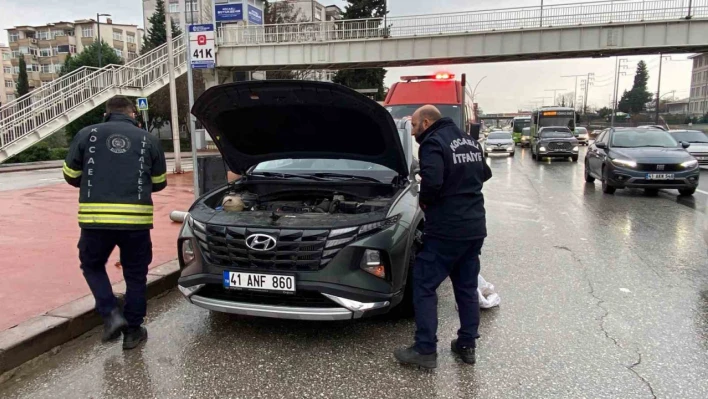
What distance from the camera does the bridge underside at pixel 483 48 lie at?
77.6 ft

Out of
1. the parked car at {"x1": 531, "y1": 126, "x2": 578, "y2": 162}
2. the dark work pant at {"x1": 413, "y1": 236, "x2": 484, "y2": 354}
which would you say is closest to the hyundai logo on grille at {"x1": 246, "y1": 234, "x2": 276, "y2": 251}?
the dark work pant at {"x1": 413, "y1": 236, "x2": 484, "y2": 354}

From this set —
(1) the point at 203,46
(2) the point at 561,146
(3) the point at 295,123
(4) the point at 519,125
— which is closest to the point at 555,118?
(2) the point at 561,146

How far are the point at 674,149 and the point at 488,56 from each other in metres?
15.6

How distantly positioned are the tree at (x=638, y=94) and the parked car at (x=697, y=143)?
81.2 meters

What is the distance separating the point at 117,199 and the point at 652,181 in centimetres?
1066

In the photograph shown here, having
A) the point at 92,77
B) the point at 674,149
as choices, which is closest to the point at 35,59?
the point at 92,77

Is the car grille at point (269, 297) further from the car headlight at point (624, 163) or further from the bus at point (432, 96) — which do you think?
the bus at point (432, 96)

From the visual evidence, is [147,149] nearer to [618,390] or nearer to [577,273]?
[618,390]

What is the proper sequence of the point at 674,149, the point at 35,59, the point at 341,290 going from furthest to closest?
the point at 35,59
the point at 674,149
the point at 341,290

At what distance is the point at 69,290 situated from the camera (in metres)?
4.66

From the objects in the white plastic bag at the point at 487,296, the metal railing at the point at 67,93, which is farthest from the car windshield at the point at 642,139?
the metal railing at the point at 67,93

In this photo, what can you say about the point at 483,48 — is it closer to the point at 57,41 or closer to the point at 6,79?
the point at 57,41

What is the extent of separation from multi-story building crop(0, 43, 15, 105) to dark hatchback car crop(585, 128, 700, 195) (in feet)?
314

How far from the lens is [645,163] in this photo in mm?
10633
